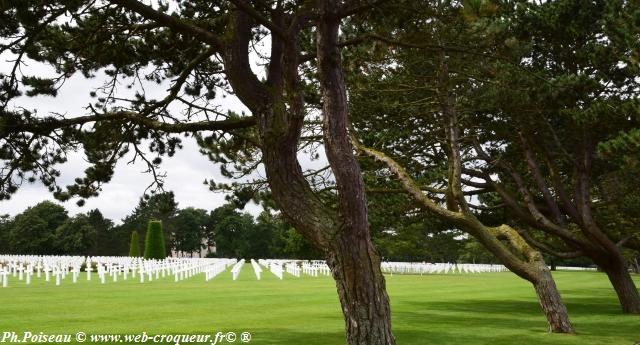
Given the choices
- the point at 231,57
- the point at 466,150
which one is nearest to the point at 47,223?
the point at 466,150

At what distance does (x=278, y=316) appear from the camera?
45.5 feet

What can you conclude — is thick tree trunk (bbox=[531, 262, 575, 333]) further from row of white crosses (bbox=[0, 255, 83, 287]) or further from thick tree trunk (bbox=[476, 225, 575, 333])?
row of white crosses (bbox=[0, 255, 83, 287])

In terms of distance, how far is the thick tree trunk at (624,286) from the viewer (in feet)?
55.6

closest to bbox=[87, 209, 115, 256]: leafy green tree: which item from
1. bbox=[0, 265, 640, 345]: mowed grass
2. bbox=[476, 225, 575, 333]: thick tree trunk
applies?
bbox=[0, 265, 640, 345]: mowed grass

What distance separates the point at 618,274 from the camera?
672 inches

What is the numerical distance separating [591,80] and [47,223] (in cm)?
8844

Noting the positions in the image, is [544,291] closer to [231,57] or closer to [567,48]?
[567,48]

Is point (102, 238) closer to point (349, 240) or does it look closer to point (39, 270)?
point (39, 270)

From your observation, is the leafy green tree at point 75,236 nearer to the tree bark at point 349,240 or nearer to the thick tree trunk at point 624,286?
the thick tree trunk at point 624,286

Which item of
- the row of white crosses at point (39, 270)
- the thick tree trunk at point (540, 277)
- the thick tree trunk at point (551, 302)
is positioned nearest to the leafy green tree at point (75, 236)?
the row of white crosses at point (39, 270)

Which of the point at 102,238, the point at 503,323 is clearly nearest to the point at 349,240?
the point at 503,323

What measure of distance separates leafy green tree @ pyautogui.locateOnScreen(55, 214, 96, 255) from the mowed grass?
69.7 metres

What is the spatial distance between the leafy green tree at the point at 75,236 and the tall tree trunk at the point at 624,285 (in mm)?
79405

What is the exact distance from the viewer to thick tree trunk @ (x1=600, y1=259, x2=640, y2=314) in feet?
55.6
